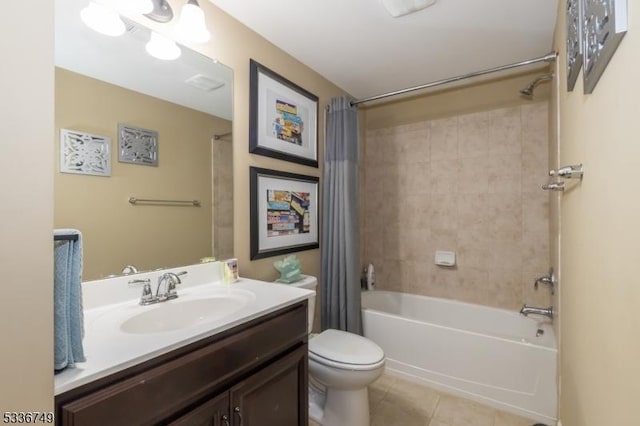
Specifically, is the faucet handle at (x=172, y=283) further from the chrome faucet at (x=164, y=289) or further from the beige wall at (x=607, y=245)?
the beige wall at (x=607, y=245)

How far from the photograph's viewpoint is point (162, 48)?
1.35 metres

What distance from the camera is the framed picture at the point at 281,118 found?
1.76 metres

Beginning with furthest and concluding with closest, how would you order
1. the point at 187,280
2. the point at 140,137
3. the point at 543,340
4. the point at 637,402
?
the point at 543,340
the point at 187,280
the point at 140,137
the point at 637,402

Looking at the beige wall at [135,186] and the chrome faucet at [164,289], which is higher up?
the beige wall at [135,186]

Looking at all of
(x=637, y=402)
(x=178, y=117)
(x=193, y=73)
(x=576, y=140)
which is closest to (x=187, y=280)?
(x=178, y=117)

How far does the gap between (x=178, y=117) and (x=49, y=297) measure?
108cm

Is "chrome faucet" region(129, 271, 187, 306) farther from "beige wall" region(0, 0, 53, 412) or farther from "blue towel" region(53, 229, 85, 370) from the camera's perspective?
"beige wall" region(0, 0, 53, 412)

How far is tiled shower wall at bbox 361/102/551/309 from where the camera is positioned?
227 cm

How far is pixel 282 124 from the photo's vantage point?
1.96 metres

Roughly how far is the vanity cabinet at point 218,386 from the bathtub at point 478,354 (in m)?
1.13

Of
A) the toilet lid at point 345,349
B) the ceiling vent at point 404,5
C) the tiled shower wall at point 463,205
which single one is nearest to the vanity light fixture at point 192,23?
the ceiling vent at point 404,5

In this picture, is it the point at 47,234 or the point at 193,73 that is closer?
the point at 47,234

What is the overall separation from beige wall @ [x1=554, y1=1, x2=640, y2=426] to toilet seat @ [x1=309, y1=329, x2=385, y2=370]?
83 cm

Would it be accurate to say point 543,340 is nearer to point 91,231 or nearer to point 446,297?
point 446,297
